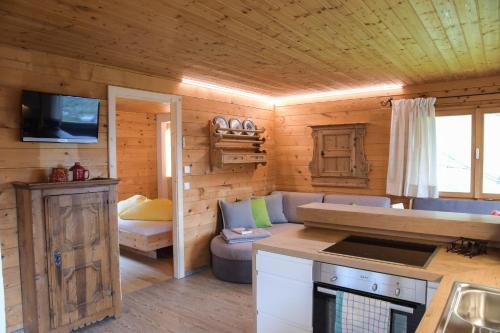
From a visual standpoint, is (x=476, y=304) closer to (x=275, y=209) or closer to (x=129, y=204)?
(x=275, y=209)

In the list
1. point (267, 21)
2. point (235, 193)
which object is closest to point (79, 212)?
point (267, 21)

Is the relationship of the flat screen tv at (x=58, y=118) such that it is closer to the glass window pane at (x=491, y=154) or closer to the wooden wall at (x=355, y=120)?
the wooden wall at (x=355, y=120)

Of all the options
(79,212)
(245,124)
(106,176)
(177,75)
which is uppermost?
(177,75)

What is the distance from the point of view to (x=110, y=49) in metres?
2.90

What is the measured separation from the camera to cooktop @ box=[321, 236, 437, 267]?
1.88 m

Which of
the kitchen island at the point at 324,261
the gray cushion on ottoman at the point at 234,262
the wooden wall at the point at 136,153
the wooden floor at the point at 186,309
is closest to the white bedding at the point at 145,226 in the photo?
the wooden floor at the point at 186,309

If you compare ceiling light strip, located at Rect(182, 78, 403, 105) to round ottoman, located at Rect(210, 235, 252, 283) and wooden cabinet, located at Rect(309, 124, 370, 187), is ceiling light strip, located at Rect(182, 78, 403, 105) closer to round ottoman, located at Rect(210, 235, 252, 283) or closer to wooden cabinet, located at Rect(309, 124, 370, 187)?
wooden cabinet, located at Rect(309, 124, 370, 187)

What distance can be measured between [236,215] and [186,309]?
4.79 ft

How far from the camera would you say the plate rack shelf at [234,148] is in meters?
4.47

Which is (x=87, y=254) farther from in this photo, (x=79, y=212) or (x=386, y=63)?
(x=386, y=63)

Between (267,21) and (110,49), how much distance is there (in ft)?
4.53

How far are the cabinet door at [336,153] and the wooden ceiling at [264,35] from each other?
139 centimetres

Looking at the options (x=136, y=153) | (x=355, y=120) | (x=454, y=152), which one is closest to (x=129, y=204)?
(x=136, y=153)

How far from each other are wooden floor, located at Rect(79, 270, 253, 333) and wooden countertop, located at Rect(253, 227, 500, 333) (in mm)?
1182
